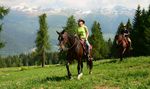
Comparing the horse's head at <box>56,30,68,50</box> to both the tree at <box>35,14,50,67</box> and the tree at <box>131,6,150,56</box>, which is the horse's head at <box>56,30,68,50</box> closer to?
the tree at <box>131,6,150,56</box>

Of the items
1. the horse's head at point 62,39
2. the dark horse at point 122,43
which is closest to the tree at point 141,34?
the dark horse at point 122,43

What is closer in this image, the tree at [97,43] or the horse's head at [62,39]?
the horse's head at [62,39]

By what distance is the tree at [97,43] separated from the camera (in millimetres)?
122719

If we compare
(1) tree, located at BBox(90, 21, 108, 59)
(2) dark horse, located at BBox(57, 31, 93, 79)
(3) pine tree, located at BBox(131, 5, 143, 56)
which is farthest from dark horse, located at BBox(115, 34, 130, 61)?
(1) tree, located at BBox(90, 21, 108, 59)

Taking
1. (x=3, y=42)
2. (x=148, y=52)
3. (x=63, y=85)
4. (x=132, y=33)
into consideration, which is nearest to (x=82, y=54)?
(x=63, y=85)

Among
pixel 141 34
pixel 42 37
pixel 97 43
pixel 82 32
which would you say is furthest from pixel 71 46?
pixel 97 43

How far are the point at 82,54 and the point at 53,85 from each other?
3.72 meters

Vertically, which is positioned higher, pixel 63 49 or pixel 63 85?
pixel 63 49

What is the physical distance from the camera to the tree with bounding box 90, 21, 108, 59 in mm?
122719

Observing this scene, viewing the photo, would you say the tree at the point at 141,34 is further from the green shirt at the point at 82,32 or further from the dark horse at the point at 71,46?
the dark horse at the point at 71,46

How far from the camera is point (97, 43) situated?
407 feet

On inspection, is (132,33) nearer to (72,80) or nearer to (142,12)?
(142,12)

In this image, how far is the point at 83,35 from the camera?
88.1 ft

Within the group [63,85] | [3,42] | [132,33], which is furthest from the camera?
[132,33]
